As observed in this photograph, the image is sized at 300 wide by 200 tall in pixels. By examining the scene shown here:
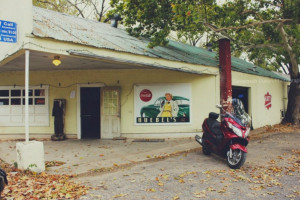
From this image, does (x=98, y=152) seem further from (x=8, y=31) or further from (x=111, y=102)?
(x=8, y=31)

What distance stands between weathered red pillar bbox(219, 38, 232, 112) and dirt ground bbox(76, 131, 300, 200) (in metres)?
2.90

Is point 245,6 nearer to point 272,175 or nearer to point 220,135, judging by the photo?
point 220,135

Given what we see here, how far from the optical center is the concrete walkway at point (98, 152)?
6655 mm

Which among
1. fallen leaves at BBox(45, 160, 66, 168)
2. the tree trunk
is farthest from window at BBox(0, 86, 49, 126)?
the tree trunk

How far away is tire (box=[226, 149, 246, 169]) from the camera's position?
19.7 ft

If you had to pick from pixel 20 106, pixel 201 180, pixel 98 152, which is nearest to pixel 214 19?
pixel 98 152

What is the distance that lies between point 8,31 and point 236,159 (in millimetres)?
5831

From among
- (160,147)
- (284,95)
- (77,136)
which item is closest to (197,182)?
(160,147)

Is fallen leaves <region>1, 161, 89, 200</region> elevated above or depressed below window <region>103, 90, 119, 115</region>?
below

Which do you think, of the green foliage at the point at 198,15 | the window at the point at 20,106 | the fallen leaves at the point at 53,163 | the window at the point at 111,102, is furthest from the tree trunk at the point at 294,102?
the fallen leaves at the point at 53,163

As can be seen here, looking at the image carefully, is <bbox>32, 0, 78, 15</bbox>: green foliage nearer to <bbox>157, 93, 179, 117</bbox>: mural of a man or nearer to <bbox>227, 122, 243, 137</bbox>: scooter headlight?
<bbox>157, 93, 179, 117</bbox>: mural of a man

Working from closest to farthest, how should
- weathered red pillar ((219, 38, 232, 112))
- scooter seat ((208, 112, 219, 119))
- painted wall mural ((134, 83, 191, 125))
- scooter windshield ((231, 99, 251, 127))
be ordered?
scooter windshield ((231, 99, 251, 127))
scooter seat ((208, 112, 219, 119))
weathered red pillar ((219, 38, 232, 112))
painted wall mural ((134, 83, 191, 125))

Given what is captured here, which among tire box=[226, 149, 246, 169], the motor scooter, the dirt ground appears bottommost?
the dirt ground

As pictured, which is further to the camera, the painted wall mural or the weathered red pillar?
the painted wall mural
